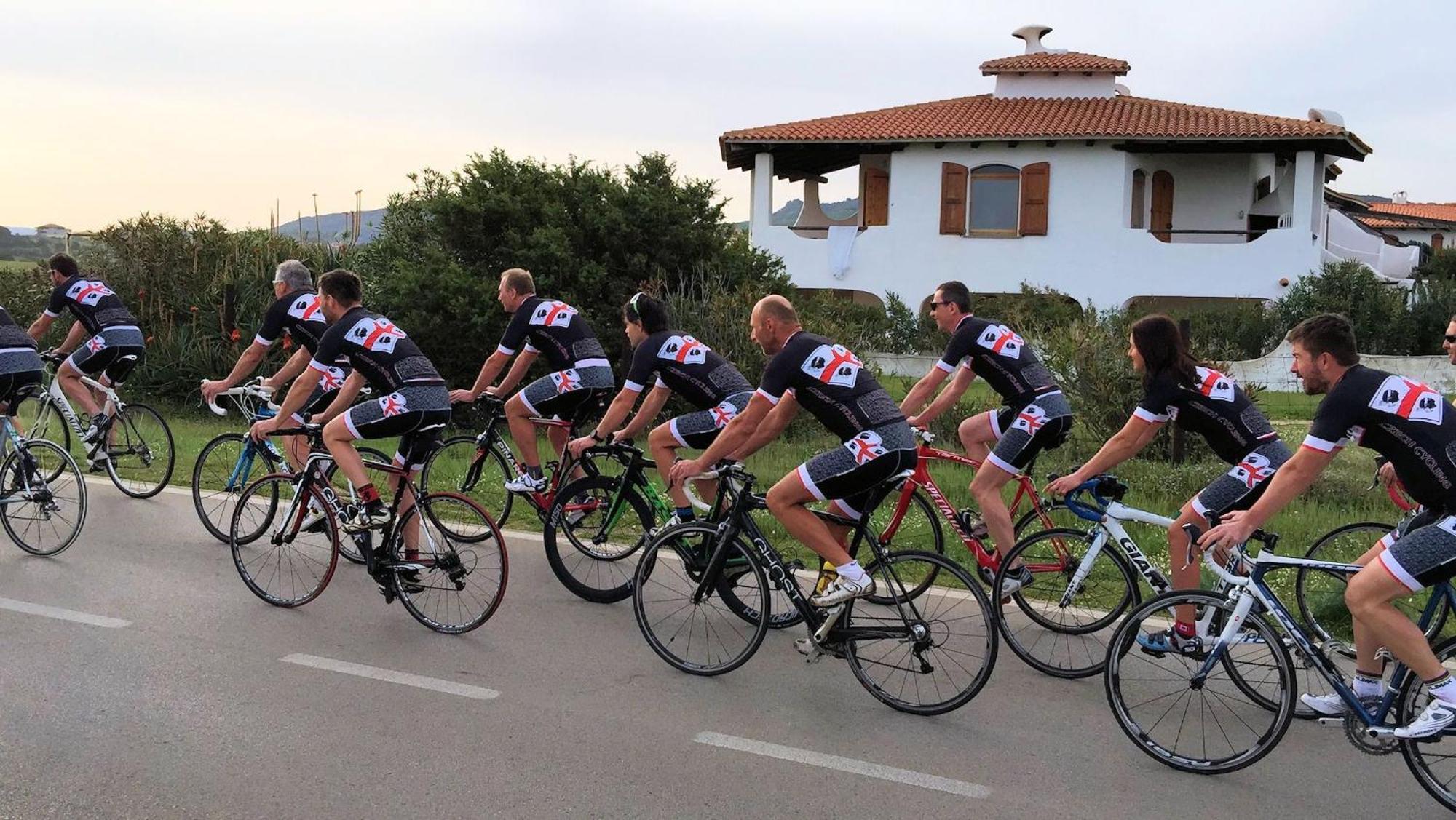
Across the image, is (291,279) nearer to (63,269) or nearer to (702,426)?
(63,269)

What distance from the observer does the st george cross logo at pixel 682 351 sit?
8.30m

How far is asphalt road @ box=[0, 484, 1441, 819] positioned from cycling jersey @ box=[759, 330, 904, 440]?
1334 millimetres

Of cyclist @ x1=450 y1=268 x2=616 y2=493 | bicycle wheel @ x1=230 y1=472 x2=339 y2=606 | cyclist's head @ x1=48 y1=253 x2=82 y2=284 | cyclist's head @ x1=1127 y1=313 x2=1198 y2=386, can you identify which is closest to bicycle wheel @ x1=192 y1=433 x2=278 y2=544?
bicycle wheel @ x1=230 y1=472 x2=339 y2=606

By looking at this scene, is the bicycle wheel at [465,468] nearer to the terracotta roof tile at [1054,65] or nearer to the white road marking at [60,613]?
the white road marking at [60,613]

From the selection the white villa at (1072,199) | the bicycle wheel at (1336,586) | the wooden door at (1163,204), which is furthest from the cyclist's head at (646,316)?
the wooden door at (1163,204)

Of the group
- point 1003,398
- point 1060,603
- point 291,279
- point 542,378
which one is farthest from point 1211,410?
point 291,279

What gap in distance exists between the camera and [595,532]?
312 inches

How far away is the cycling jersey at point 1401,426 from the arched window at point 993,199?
27.9 meters

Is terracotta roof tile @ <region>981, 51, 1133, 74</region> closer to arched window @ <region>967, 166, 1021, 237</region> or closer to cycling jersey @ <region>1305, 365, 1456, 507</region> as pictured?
arched window @ <region>967, 166, 1021, 237</region>

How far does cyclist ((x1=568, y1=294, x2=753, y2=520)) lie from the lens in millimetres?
8094

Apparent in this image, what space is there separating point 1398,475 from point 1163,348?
147 centimetres

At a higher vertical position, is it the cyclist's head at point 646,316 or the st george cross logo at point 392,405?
the cyclist's head at point 646,316

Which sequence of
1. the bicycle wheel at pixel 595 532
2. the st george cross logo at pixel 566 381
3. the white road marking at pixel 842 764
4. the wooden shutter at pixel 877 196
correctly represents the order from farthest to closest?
the wooden shutter at pixel 877 196, the st george cross logo at pixel 566 381, the bicycle wheel at pixel 595 532, the white road marking at pixel 842 764

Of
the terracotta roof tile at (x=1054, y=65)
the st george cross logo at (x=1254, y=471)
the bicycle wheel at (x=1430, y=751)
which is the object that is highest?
the terracotta roof tile at (x=1054, y=65)
